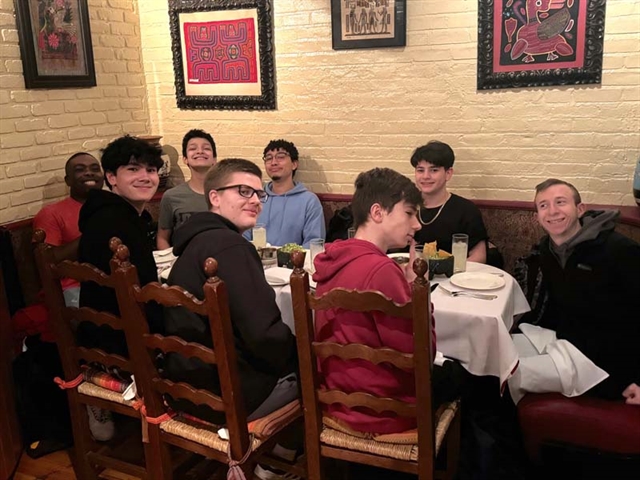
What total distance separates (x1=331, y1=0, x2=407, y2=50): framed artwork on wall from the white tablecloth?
73.9 inches

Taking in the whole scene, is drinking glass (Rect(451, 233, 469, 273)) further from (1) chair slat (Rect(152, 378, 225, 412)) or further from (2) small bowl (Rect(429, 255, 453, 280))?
(1) chair slat (Rect(152, 378, 225, 412))

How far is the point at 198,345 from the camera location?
1666mm

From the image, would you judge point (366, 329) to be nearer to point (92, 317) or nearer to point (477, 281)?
point (477, 281)

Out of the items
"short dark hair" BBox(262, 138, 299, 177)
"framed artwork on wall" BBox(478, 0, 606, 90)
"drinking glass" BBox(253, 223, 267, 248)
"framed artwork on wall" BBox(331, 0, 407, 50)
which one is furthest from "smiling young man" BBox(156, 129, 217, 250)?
"framed artwork on wall" BBox(478, 0, 606, 90)

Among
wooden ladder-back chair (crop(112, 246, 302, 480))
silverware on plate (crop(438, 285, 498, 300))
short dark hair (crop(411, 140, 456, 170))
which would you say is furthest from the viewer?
short dark hair (crop(411, 140, 456, 170))

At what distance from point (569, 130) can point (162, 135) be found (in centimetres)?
265

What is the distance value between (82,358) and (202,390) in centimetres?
57

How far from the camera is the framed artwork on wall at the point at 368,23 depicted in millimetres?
3381

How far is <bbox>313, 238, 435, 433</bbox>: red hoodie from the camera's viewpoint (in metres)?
1.64

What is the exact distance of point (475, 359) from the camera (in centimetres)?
204

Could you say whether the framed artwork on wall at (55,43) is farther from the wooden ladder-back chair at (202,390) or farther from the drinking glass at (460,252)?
the drinking glass at (460,252)

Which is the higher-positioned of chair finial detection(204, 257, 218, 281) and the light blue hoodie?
chair finial detection(204, 257, 218, 281)

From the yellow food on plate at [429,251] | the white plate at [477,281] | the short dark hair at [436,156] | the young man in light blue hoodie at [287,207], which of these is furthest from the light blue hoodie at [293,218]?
the white plate at [477,281]

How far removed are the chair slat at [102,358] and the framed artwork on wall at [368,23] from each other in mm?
2332
